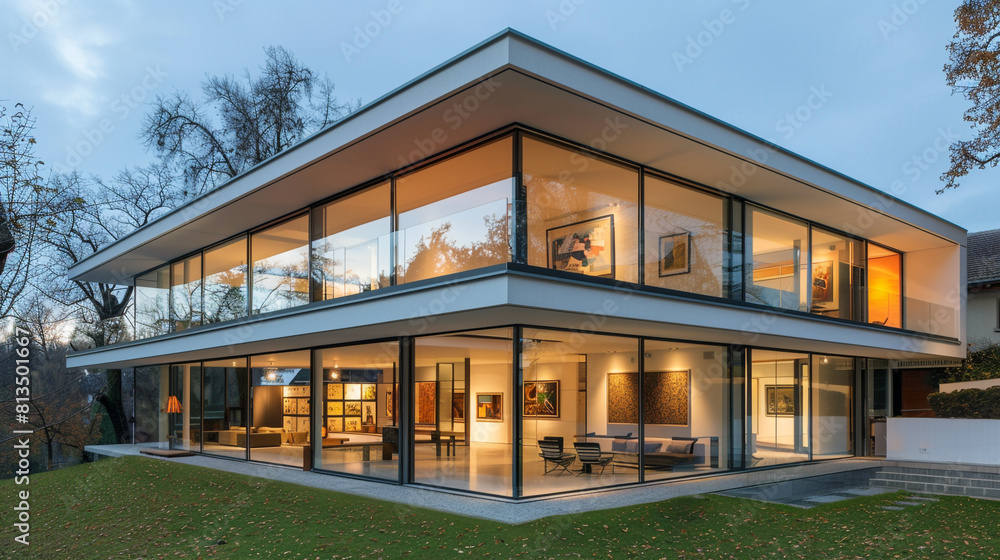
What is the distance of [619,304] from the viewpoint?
10992 mm

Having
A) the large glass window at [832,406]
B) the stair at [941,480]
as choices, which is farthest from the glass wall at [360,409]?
the stair at [941,480]

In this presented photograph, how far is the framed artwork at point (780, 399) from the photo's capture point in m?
16.1

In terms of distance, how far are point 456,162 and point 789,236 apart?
8647 millimetres

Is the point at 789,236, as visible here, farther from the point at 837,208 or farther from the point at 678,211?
the point at 678,211

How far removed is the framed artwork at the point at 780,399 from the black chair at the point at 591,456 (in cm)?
512

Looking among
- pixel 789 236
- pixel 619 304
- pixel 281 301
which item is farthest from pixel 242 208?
pixel 789 236

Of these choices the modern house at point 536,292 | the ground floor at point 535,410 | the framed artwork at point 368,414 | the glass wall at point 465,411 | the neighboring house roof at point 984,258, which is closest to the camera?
the modern house at point 536,292

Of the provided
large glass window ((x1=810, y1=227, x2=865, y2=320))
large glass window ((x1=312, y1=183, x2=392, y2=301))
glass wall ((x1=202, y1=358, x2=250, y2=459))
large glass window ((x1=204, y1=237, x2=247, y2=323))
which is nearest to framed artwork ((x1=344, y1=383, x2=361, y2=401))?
large glass window ((x1=312, y1=183, x2=392, y2=301))

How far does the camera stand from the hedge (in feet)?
53.2

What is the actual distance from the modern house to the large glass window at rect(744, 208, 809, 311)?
0.08 metres

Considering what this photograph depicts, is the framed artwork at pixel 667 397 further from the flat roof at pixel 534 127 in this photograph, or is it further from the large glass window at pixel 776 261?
the flat roof at pixel 534 127

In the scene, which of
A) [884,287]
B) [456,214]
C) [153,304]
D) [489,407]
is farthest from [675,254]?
[153,304]

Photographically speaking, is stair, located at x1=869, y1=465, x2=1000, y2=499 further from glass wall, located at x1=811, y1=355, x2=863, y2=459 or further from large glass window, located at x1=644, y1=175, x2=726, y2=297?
large glass window, located at x1=644, y1=175, x2=726, y2=297

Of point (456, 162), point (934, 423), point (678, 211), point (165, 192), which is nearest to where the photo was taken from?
point (456, 162)
